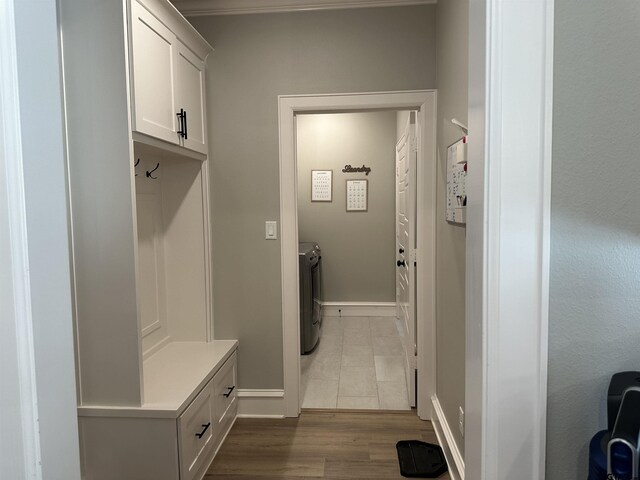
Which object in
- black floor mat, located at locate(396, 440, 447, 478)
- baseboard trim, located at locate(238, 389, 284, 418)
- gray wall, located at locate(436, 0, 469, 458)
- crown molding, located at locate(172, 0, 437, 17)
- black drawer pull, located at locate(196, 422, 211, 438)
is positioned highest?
crown molding, located at locate(172, 0, 437, 17)

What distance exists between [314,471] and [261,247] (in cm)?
140

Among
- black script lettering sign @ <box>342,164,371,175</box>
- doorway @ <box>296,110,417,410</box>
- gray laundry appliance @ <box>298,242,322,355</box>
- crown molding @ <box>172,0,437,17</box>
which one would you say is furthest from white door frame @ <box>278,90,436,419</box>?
black script lettering sign @ <box>342,164,371,175</box>

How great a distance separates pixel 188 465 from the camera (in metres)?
1.99

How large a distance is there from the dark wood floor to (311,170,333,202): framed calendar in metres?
2.95

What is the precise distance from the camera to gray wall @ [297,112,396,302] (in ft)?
16.9

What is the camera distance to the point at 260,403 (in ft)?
9.40

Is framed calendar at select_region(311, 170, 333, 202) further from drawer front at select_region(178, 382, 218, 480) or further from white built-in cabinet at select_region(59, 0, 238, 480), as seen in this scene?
drawer front at select_region(178, 382, 218, 480)

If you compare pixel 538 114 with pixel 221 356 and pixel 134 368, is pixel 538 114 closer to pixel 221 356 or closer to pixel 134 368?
pixel 134 368

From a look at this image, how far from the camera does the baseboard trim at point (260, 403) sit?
285cm

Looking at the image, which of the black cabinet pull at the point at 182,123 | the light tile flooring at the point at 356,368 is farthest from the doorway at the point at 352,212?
the black cabinet pull at the point at 182,123

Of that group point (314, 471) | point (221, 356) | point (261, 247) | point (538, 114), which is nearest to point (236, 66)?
point (261, 247)

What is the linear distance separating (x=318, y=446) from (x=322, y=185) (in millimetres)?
3377

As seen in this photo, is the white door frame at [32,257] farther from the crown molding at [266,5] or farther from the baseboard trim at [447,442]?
the crown molding at [266,5]

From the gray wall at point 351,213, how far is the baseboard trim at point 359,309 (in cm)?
6
